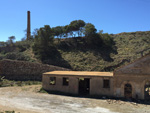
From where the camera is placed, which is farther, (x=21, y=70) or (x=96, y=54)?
(x=96, y=54)

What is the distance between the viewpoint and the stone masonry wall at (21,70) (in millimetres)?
28250

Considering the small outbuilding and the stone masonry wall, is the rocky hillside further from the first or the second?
the small outbuilding

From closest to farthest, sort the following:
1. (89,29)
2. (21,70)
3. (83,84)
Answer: (83,84) < (21,70) < (89,29)

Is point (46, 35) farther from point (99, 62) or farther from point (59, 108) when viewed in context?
point (59, 108)

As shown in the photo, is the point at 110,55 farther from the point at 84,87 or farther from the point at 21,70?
the point at 21,70

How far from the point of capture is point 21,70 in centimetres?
2883

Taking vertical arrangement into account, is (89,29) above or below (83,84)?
above

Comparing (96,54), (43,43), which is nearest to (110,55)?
(96,54)

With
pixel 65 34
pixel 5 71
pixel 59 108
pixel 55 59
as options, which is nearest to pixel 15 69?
pixel 5 71

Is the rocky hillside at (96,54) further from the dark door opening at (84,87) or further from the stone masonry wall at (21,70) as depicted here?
the dark door opening at (84,87)

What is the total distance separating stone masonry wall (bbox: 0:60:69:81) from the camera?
2825 cm

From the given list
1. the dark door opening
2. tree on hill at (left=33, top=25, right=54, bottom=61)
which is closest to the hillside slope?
tree on hill at (left=33, top=25, right=54, bottom=61)

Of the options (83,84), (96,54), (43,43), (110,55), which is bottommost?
(83,84)

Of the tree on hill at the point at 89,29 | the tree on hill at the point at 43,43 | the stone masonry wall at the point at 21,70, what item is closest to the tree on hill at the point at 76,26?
the tree on hill at the point at 89,29
